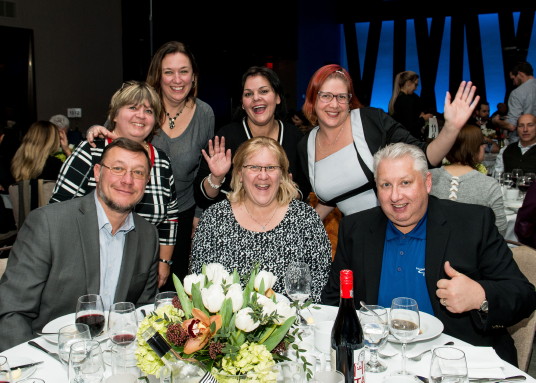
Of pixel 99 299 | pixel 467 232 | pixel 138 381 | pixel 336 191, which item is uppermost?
pixel 336 191

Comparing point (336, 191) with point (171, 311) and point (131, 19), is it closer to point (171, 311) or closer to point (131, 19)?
point (171, 311)

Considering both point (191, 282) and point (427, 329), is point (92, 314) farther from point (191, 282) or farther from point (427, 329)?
point (427, 329)

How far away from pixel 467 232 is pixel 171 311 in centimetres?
133

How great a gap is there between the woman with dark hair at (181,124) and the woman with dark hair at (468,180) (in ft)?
5.41

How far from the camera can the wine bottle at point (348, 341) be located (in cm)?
152

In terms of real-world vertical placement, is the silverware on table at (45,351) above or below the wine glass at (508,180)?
below

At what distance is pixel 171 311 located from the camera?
1424mm

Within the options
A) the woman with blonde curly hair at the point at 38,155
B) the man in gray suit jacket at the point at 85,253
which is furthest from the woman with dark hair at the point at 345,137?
the woman with blonde curly hair at the point at 38,155

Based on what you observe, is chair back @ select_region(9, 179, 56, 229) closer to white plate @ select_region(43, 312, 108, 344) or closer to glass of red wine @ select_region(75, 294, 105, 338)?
white plate @ select_region(43, 312, 108, 344)

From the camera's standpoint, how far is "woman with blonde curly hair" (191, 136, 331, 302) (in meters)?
2.66

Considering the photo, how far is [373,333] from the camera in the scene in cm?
165

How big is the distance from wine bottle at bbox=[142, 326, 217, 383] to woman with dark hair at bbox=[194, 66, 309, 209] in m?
2.05

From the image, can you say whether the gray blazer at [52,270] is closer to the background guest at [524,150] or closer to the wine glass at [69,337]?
the wine glass at [69,337]

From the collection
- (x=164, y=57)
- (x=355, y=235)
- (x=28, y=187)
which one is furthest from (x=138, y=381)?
(x=28, y=187)
